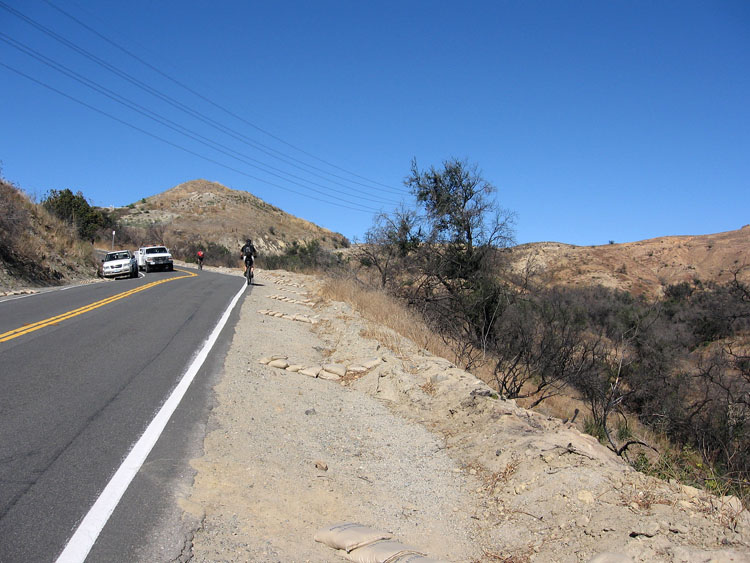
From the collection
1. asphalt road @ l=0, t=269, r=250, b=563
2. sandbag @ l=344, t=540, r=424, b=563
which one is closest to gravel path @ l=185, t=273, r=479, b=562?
sandbag @ l=344, t=540, r=424, b=563

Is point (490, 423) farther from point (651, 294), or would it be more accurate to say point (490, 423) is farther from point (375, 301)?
point (651, 294)

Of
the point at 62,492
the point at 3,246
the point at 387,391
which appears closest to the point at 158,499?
the point at 62,492

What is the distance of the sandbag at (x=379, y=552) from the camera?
340 cm

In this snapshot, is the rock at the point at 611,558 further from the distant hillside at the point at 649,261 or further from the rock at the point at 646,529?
the distant hillside at the point at 649,261

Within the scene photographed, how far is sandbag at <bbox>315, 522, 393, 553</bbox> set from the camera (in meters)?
3.58

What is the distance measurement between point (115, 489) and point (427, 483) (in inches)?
102

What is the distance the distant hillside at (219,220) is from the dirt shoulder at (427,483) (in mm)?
58340

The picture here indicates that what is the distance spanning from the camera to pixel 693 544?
10.7 ft

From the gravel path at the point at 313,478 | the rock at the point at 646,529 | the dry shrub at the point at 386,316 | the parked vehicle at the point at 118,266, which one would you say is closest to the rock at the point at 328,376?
the gravel path at the point at 313,478

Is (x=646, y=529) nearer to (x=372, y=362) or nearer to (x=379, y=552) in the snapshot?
(x=379, y=552)

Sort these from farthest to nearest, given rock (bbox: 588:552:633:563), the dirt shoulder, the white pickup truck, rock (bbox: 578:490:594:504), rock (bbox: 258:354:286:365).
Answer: the white pickup truck → rock (bbox: 258:354:286:365) → rock (bbox: 578:490:594:504) → the dirt shoulder → rock (bbox: 588:552:633:563)

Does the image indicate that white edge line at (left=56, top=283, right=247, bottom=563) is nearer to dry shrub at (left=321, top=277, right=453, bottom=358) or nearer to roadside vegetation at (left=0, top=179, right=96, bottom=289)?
dry shrub at (left=321, top=277, right=453, bottom=358)

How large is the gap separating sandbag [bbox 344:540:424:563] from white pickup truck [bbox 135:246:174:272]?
35060 millimetres

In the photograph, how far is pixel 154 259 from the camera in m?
35.4
